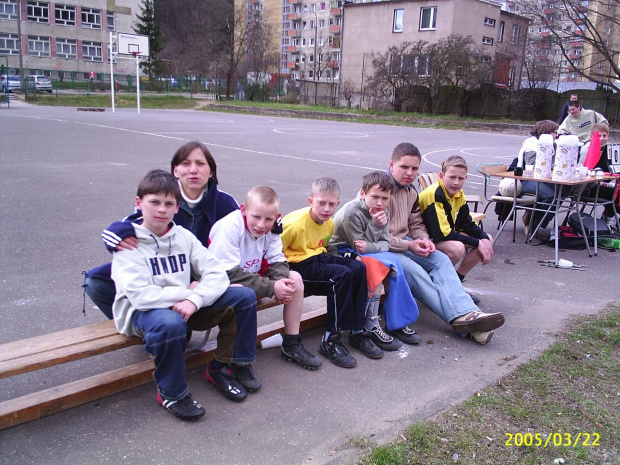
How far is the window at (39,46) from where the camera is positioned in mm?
59469

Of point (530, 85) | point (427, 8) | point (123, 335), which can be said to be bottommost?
point (123, 335)

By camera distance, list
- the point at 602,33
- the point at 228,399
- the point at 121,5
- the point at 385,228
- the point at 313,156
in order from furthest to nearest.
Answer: the point at 121,5 < the point at 602,33 < the point at 313,156 < the point at 385,228 < the point at 228,399

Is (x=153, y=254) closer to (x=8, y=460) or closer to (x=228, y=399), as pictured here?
(x=228, y=399)

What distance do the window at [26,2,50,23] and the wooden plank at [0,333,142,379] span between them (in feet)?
222

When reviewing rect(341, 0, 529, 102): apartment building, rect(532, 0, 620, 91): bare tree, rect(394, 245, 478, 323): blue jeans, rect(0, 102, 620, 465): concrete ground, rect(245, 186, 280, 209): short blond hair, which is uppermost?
rect(341, 0, 529, 102): apartment building

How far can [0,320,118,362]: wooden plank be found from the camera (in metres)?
2.88

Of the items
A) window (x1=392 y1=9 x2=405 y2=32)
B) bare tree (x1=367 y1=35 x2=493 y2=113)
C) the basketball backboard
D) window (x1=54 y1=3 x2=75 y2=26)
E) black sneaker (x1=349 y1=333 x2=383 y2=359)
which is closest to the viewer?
black sneaker (x1=349 y1=333 x2=383 y2=359)

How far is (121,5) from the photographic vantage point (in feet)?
216

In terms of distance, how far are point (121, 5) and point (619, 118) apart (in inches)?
2224

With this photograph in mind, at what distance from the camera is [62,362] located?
2861mm

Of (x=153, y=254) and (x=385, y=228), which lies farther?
(x=385, y=228)

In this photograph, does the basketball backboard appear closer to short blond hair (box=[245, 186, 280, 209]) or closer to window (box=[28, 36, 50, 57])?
window (box=[28, 36, 50, 57])

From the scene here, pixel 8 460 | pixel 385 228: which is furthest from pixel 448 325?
pixel 8 460

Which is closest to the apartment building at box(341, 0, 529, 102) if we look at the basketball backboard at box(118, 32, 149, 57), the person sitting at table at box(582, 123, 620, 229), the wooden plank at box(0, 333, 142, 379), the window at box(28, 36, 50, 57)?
the basketball backboard at box(118, 32, 149, 57)
